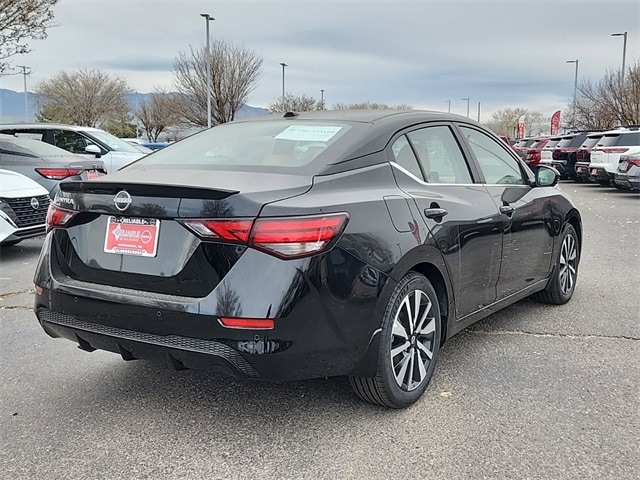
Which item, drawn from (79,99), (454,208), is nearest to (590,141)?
(454,208)

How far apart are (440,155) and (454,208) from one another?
40 cm

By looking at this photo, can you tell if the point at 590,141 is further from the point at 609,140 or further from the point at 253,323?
the point at 253,323

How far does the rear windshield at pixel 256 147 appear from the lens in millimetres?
3096

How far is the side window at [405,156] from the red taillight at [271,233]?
36.3 inches

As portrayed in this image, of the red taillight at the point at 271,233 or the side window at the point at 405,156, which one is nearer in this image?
the red taillight at the point at 271,233

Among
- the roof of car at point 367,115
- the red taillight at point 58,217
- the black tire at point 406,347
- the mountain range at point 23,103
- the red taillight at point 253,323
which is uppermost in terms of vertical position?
the mountain range at point 23,103

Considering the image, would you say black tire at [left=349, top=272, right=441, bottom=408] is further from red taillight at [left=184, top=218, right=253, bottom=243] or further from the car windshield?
the car windshield

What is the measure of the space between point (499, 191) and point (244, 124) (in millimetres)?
1753

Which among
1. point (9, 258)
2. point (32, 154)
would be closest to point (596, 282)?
point (9, 258)

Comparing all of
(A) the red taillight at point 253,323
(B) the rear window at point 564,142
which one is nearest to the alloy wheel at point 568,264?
(A) the red taillight at point 253,323

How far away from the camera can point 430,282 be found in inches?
131

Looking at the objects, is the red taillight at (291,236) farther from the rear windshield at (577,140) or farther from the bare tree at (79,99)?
the bare tree at (79,99)

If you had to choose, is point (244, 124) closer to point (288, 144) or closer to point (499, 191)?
point (288, 144)

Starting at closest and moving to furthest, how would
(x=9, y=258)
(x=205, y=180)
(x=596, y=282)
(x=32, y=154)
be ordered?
(x=205, y=180)
(x=596, y=282)
(x=9, y=258)
(x=32, y=154)
